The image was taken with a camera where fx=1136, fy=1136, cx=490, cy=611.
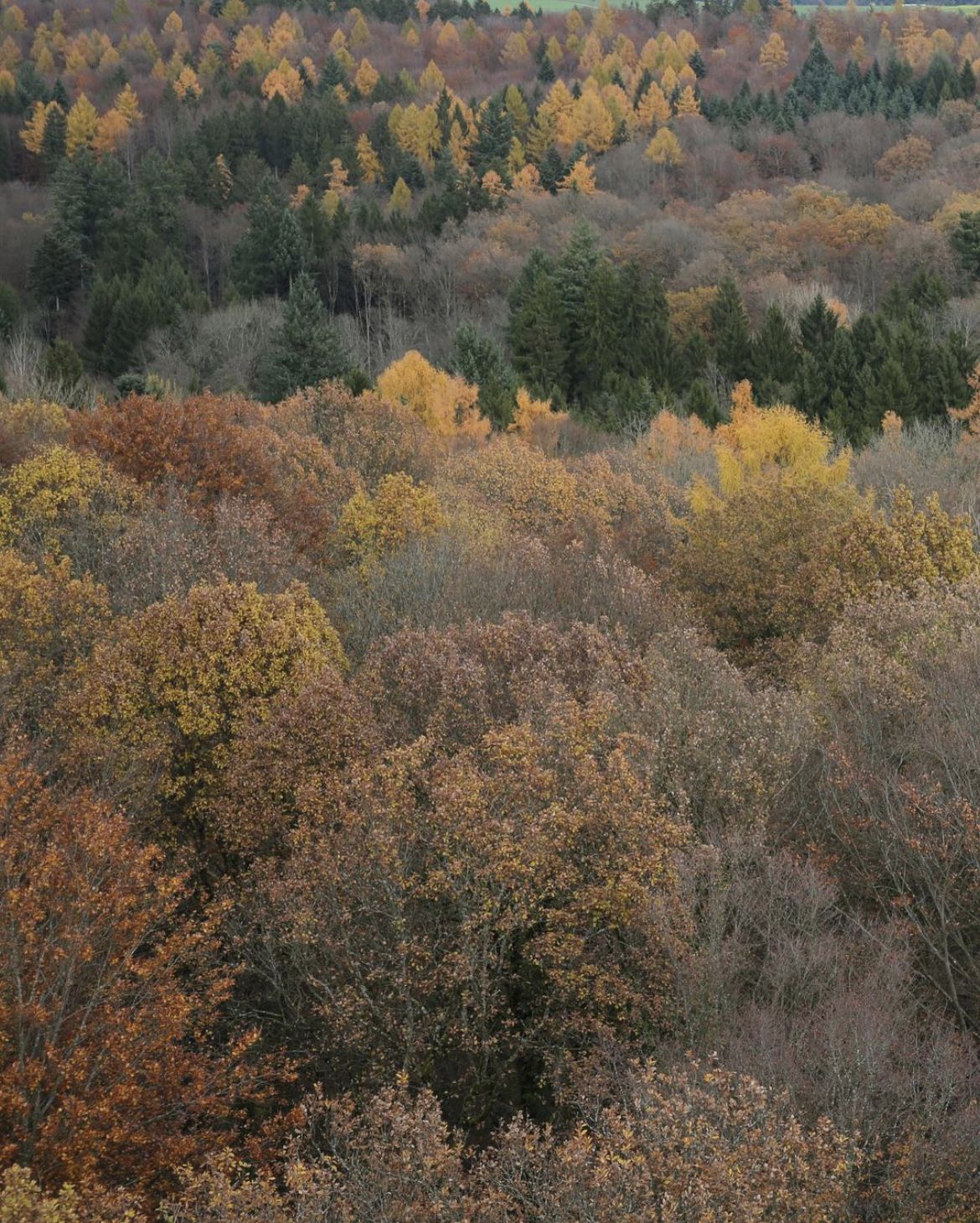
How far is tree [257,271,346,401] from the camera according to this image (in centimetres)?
7175

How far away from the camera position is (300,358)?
237 ft

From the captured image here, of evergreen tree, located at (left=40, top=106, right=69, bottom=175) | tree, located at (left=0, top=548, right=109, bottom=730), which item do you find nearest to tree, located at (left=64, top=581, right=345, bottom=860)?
tree, located at (left=0, top=548, right=109, bottom=730)

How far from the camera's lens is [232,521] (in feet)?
99.8

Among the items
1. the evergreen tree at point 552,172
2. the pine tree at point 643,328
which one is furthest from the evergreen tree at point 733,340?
the evergreen tree at point 552,172

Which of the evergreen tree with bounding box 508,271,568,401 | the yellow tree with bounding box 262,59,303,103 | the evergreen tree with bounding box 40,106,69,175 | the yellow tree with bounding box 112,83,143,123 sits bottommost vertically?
the evergreen tree with bounding box 508,271,568,401

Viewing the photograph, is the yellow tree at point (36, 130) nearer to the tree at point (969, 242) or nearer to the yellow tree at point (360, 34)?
the yellow tree at point (360, 34)

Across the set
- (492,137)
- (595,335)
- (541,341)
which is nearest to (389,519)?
(541,341)

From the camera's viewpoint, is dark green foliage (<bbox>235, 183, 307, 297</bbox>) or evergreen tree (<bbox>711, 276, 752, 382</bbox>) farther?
dark green foliage (<bbox>235, 183, 307, 297</bbox>)

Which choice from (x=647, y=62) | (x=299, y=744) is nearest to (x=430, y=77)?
(x=647, y=62)

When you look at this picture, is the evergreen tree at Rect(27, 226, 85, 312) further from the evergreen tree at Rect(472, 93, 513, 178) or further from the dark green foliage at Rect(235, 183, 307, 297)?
the evergreen tree at Rect(472, 93, 513, 178)

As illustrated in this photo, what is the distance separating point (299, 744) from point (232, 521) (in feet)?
35.9

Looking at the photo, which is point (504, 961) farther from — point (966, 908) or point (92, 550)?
point (92, 550)

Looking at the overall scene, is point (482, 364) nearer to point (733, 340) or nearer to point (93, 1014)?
point (733, 340)

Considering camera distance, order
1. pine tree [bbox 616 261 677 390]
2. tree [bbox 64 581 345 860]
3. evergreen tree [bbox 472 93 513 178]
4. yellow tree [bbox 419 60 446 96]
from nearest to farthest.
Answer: tree [bbox 64 581 345 860]
pine tree [bbox 616 261 677 390]
evergreen tree [bbox 472 93 513 178]
yellow tree [bbox 419 60 446 96]
